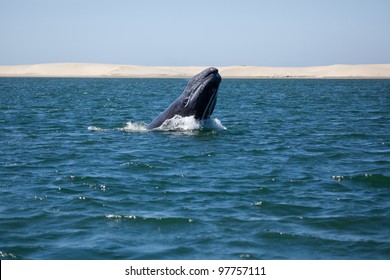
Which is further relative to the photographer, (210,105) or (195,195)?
(210,105)

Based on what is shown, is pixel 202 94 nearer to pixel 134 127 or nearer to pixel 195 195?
pixel 134 127

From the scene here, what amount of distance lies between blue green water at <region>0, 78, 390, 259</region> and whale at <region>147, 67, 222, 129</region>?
0.58 meters

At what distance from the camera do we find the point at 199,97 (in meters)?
17.3

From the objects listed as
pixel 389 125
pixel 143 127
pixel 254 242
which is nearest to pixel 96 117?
pixel 143 127

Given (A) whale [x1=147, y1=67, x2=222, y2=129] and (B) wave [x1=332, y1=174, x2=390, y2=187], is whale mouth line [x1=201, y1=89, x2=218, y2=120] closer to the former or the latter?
(A) whale [x1=147, y1=67, x2=222, y2=129]

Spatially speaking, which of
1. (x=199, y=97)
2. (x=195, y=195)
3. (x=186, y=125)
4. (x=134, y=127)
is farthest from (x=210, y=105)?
(x=195, y=195)

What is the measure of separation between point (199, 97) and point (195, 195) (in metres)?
7.24

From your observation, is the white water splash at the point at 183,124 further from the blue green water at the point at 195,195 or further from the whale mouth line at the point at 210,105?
the whale mouth line at the point at 210,105

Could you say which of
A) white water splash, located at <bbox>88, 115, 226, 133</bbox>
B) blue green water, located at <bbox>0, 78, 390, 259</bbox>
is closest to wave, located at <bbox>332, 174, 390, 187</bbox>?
blue green water, located at <bbox>0, 78, 390, 259</bbox>
